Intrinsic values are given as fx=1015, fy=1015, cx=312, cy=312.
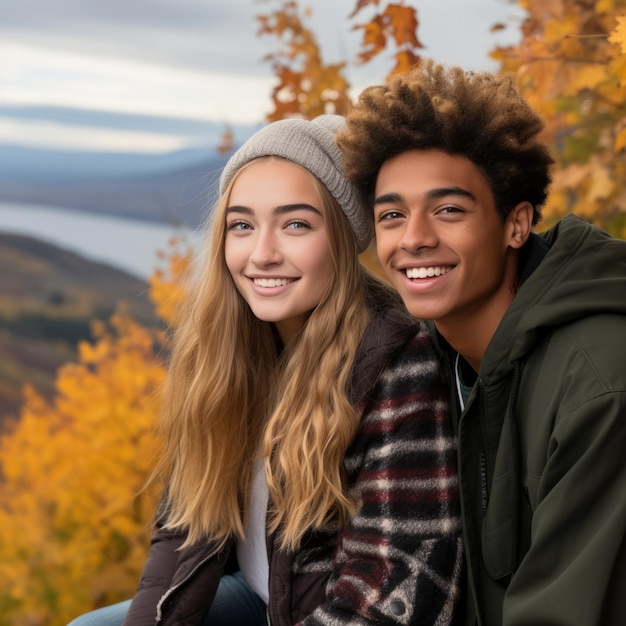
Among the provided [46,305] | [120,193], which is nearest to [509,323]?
[120,193]

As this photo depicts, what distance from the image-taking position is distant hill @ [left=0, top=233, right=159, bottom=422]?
4355mm

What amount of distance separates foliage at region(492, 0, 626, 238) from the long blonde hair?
0.78 m

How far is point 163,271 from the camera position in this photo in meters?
3.95

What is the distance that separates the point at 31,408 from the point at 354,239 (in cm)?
230

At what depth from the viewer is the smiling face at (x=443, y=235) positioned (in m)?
2.06

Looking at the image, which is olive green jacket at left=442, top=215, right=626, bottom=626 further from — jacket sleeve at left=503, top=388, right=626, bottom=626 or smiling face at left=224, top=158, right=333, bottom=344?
smiling face at left=224, top=158, right=333, bottom=344

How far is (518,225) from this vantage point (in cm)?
213

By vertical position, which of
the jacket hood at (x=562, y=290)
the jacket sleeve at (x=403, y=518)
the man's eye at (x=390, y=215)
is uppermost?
the man's eye at (x=390, y=215)

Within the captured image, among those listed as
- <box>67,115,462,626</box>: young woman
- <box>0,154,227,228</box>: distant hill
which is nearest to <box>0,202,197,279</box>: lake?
<box>0,154,227,228</box>: distant hill

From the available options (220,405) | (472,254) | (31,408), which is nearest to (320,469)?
(220,405)

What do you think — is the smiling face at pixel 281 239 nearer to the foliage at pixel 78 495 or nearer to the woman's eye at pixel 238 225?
the woman's eye at pixel 238 225

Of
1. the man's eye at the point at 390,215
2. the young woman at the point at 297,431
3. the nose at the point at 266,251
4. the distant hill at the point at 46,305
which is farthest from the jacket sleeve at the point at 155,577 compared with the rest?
the distant hill at the point at 46,305

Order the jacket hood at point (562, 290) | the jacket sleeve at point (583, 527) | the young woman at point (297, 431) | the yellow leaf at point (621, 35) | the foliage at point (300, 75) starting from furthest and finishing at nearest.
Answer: the foliage at point (300, 75) < the young woman at point (297, 431) < the yellow leaf at point (621, 35) < the jacket hood at point (562, 290) < the jacket sleeve at point (583, 527)

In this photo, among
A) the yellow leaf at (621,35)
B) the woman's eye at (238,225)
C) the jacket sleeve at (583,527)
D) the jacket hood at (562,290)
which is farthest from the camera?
the woman's eye at (238,225)
